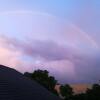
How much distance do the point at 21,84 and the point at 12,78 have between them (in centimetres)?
65

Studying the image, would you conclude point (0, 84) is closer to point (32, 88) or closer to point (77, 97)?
point (32, 88)

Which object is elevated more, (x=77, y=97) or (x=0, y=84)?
(x=77, y=97)

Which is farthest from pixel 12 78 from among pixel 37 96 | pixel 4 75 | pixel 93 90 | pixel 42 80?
pixel 93 90

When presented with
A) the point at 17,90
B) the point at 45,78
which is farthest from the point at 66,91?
the point at 17,90

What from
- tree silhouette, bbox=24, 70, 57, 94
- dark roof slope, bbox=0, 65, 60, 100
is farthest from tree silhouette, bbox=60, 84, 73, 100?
dark roof slope, bbox=0, 65, 60, 100

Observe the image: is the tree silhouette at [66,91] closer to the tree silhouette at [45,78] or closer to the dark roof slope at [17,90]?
the tree silhouette at [45,78]

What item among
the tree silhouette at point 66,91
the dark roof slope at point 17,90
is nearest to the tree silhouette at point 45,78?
the tree silhouette at point 66,91

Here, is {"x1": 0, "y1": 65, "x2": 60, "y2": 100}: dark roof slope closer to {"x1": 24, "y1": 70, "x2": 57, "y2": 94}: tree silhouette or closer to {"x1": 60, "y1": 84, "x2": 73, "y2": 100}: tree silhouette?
{"x1": 24, "y1": 70, "x2": 57, "y2": 94}: tree silhouette

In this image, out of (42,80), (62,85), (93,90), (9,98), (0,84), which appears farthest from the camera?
(62,85)

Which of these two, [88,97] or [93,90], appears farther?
[93,90]

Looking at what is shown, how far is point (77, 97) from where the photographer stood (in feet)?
174

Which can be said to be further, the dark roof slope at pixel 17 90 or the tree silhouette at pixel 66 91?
the tree silhouette at pixel 66 91

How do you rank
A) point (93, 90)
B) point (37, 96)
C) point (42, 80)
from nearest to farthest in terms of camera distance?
point (37, 96), point (42, 80), point (93, 90)

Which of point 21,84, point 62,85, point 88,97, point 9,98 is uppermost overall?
point 62,85
